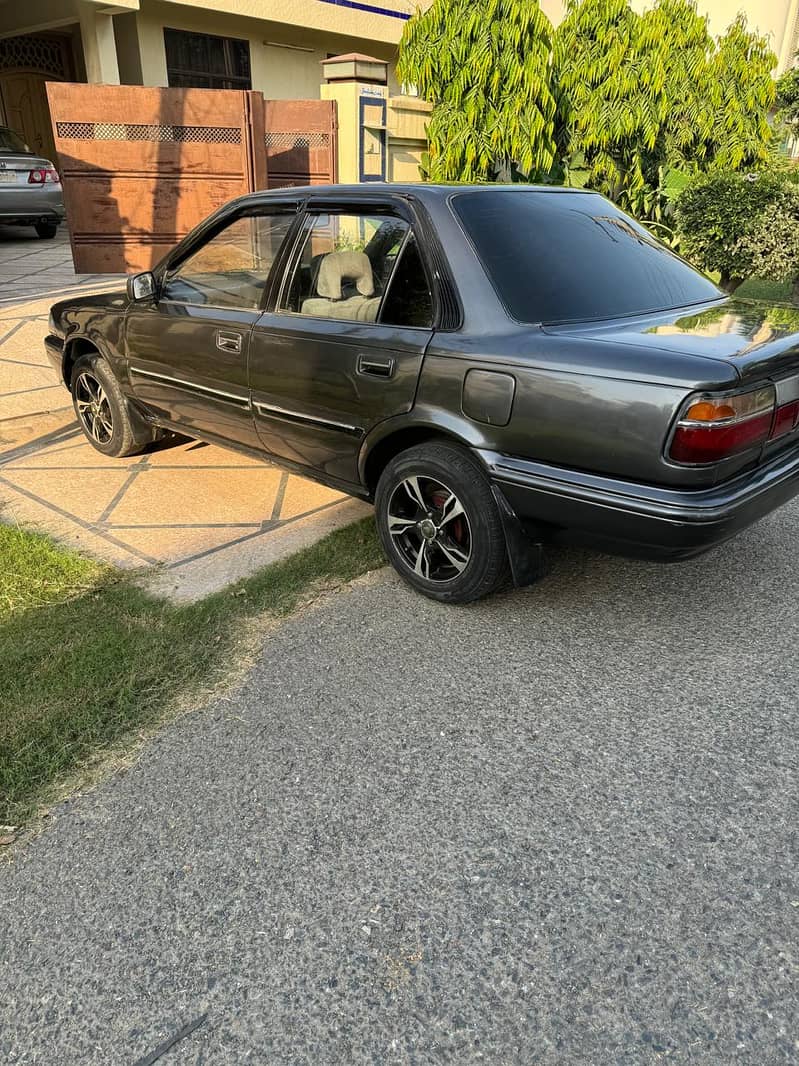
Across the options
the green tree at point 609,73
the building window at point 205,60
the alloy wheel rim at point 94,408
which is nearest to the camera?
the alloy wheel rim at point 94,408

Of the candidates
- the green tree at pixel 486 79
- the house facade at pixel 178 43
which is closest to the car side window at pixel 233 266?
the green tree at pixel 486 79

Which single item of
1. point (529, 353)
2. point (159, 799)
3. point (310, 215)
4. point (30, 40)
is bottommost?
point (159, 799)

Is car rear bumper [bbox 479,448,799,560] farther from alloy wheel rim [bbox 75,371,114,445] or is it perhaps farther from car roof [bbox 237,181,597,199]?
alloy wheel rim [bbox 75,371,114,445]

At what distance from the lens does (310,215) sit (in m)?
3.77

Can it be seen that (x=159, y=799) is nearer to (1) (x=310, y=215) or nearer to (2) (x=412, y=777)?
(2) (x=412, y=777)

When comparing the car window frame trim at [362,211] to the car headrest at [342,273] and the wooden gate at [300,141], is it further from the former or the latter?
the wooden gate at [300,141]

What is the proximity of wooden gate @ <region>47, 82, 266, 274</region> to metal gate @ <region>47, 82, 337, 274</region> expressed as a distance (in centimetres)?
1

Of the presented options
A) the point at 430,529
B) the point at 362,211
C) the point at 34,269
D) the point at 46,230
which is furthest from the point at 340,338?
the point at 46,230

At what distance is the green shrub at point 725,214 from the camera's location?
861 centimetres

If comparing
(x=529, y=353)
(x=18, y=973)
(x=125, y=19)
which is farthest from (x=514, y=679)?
(x=125, y=19)

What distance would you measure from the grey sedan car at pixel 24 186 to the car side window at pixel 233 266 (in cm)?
1016

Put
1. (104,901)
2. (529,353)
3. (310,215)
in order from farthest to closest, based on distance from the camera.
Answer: (310,215) → (529,353) → (104,901)

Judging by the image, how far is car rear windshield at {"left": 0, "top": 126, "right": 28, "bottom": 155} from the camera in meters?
12.8

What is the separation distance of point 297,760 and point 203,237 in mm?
2901
